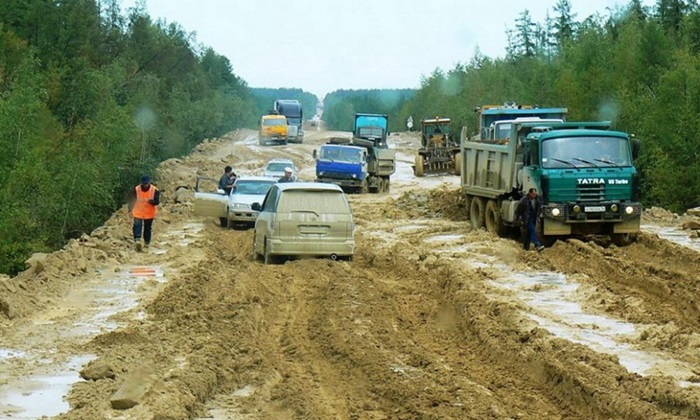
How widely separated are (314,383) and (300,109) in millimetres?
87202

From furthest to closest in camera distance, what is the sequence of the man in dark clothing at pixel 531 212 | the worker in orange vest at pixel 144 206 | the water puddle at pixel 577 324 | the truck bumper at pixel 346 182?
the truck bumper at pixel 346 182
the worker in orange vest at pixel 144 206
the man in dark clothing at pixel 531 212
the water puddle at pixel 577 324

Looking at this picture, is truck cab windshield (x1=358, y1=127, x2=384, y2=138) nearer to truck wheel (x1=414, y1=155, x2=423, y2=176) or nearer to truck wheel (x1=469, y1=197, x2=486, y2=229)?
truck wheel (x1=414, y1=155, x2=423, y2=176)

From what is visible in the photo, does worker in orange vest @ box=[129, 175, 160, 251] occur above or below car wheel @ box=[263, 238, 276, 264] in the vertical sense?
above

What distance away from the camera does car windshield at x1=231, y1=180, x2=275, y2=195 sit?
3127 centimetres

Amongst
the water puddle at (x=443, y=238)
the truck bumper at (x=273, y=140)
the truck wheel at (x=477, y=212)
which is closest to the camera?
the water puddle at (x=443, y=238)

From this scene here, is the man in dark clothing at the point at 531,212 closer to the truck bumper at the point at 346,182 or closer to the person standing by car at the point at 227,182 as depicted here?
the person standing by car at the point at 227,182

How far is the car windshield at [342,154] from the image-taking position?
46.0 meters

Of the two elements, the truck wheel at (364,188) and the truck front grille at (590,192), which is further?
the truck wheel at (364,188)

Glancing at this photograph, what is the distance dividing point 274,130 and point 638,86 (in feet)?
123

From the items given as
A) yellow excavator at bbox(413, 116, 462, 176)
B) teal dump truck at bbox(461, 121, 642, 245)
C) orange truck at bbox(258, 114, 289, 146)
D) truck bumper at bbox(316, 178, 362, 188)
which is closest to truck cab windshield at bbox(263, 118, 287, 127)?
orange truck at bbox(258, 114, 289, 146)

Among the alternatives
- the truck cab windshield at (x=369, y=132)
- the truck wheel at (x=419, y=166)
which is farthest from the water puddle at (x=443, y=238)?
the truck cab windshield at (x=369, y=132)

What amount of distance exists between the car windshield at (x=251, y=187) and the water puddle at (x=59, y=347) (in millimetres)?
10184

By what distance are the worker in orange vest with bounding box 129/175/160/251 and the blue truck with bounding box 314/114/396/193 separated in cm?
2007

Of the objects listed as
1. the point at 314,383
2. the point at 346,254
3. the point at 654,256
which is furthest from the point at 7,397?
the point at 654,256
